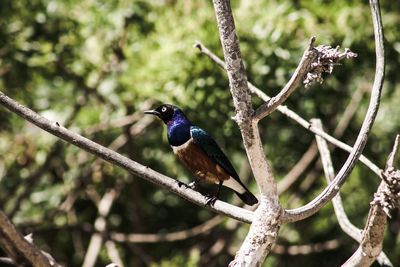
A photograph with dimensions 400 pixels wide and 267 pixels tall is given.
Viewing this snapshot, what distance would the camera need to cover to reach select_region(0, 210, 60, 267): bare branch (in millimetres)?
2415

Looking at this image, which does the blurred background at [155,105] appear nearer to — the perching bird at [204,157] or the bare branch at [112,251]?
the bare branch at [112,251]

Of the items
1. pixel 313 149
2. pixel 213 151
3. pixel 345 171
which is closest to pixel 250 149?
pixel 345 171

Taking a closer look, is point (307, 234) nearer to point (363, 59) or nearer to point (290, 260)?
point (290, 260)

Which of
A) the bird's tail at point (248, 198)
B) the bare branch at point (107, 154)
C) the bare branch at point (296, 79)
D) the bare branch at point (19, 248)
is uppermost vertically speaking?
the bird's tail at point (248, 198)

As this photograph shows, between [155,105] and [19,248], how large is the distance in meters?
2.38

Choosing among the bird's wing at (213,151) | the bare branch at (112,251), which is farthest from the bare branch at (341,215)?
the bare branch at (112,251)

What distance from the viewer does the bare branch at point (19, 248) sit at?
2415mm

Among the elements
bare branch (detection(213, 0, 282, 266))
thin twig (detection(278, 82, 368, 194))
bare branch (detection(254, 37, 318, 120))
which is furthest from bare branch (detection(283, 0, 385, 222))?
thin twig (detection(278, 82, 368, 194))

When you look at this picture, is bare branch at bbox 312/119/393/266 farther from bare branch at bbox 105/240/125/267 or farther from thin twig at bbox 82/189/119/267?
bare branch at bbox 105/240/125/267

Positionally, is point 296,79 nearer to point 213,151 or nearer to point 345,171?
point 345,171

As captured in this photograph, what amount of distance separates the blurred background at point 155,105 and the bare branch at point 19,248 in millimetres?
2044

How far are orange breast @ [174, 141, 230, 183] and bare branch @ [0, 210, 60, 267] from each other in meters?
1.49

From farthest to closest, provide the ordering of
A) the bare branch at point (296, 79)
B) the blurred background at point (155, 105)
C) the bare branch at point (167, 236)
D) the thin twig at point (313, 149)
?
the thin twig at point (313, 149) < the bare branch at point (167, 236) < the blurred background at point (155, 105) < the bare branch at point (296, 79)

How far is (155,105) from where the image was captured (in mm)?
4762
